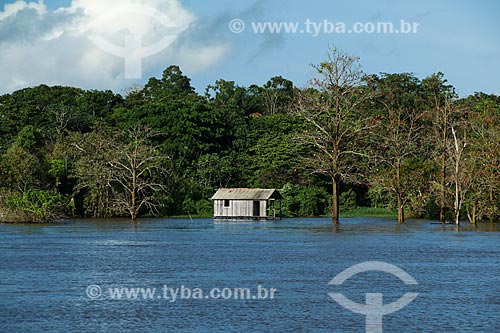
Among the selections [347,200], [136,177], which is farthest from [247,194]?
[347,200]

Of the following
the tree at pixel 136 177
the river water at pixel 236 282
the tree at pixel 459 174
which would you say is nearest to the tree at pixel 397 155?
the tree at pixel 459 174

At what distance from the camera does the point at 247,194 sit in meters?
80.8

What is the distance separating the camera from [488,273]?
34250 millimetres

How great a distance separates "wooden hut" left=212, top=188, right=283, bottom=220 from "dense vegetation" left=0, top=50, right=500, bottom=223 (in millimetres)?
5158

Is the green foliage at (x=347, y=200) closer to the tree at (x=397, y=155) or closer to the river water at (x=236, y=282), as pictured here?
the tree at (x=397, y=155)

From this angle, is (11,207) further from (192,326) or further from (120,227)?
(192,326)

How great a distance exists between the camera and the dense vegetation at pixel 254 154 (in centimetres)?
7206

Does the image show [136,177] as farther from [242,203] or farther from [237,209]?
[242,203]

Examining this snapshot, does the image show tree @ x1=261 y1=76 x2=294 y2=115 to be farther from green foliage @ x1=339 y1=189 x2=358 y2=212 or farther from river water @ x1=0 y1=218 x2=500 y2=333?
river water @ x1=0 y1=218 x2=500 y2=333

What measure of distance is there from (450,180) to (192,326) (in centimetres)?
5043

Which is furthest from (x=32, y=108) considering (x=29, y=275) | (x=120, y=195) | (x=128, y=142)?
(x=29, y=275)

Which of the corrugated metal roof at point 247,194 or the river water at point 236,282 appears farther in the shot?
the corrugated metal roof at point 247,194

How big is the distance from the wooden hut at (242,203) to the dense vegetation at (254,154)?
5.16m

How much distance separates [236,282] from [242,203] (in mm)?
50739
